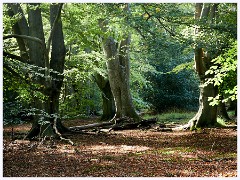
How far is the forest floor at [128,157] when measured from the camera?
604 cm

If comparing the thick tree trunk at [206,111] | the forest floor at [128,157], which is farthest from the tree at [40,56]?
the thick tree trunk at [206,111]

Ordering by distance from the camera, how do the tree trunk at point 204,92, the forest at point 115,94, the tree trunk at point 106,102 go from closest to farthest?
the forest at point 115,94 < the tree trunk at point 204,92 < the tree trunk at point 106,102

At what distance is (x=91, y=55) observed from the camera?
15766 mm

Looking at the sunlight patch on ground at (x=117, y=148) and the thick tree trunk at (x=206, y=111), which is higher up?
the thick tree trunk at (x=206, y=111)

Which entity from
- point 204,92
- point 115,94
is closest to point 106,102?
point 115,94

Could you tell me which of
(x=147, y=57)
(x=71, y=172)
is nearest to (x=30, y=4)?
(x=71, y=172)

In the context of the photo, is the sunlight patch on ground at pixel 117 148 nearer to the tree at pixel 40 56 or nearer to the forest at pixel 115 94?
the forest at pixel 115 94

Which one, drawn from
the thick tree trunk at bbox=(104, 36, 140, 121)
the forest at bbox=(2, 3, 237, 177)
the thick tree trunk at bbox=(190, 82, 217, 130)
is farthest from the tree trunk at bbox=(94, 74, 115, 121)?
the thick tree trunk at bbox=(190, 82, 217, 130)

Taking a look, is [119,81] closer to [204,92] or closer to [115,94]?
[115,94]

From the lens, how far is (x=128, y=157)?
7539 mm

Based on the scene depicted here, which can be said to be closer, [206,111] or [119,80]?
[206,111]

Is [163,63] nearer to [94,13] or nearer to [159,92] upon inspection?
[159,92]

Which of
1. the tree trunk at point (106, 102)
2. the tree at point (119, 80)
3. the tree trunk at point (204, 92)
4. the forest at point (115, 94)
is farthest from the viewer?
the tree trunk at point (106, 102)

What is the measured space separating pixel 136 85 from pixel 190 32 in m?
15.0
